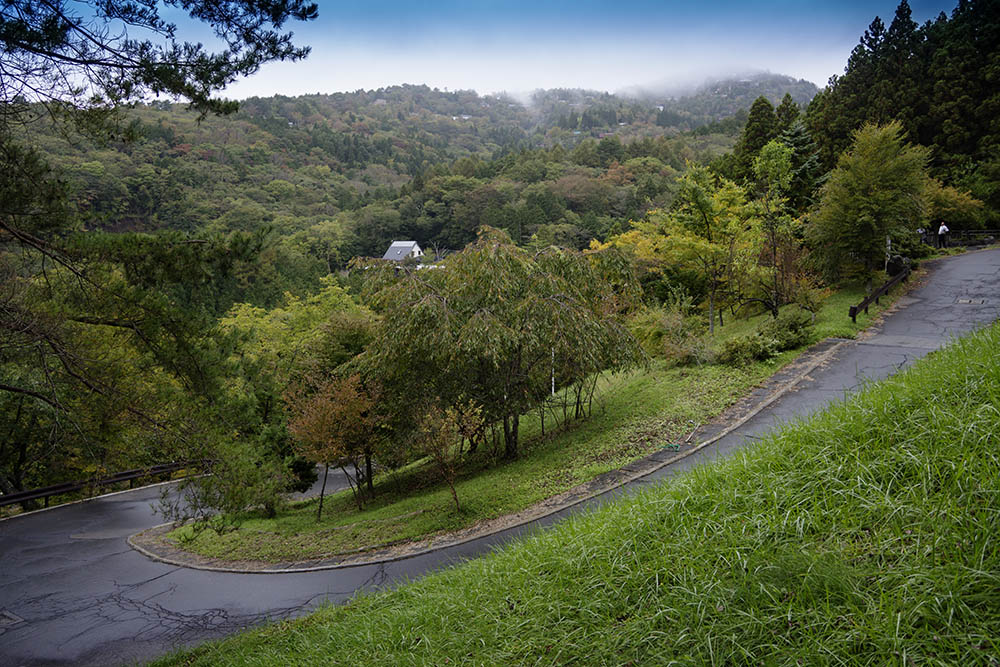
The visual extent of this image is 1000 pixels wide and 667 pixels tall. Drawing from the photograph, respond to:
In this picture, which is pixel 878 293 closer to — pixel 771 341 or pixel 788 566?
pixel 771 341

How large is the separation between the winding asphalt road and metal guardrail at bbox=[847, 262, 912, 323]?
2.57 ft

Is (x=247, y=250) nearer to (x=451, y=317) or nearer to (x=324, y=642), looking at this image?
(x=451, y=317)

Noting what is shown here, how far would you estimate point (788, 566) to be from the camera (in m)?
2.81

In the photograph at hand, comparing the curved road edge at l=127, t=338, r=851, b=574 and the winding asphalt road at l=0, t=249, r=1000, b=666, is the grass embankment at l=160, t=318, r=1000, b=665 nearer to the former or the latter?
the winding asphalt road at l=0, t=249, r=1000, b=666

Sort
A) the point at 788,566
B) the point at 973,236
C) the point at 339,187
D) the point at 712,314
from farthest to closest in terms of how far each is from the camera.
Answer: the point at 339,187 → the point at 973,236 → the point at 712,314 → the point at 788,566

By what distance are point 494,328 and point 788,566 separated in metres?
6.53

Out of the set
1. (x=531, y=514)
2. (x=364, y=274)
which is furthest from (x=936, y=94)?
(x=531, y=514)

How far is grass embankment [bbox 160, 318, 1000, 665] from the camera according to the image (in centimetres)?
238

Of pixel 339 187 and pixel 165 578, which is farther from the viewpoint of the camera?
pixel 339 187

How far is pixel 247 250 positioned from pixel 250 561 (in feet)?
20.2

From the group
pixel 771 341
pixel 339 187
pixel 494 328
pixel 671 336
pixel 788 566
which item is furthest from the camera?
pixel 339 187

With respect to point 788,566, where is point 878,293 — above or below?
below

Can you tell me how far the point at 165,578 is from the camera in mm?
9523

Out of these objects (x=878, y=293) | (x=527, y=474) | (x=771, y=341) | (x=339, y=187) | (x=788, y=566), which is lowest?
(x=527, y=474)
